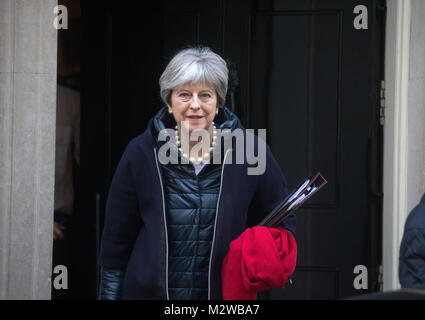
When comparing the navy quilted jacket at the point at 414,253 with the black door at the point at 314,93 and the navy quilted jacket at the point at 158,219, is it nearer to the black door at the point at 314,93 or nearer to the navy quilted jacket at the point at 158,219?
the navy quilted jacket at the point at 158,219

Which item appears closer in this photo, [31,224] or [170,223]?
[170,223]

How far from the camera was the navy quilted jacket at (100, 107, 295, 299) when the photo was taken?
2561mm

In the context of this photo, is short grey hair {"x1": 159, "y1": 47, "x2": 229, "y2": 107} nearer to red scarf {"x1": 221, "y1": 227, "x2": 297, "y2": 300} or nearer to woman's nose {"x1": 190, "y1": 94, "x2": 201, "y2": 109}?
woman's nose {"x1": 190, "y1": 94, "x2": 201, "y2": 109}

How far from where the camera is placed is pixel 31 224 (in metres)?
4.12

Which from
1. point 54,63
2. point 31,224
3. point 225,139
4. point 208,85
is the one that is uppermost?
point 54,63

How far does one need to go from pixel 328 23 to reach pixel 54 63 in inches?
75.8

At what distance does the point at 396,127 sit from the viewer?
4.25 m

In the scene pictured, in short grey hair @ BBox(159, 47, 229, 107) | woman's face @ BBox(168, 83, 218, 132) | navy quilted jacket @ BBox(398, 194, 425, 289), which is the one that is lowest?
navy quilted jacket @ BBox(398, 194, 425, 289)

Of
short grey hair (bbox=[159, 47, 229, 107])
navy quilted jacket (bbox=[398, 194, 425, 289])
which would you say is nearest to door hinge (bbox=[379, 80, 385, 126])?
navy quilted jacket (bbox=[398, 194, 425, 289])

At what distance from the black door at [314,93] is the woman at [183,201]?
167 cm

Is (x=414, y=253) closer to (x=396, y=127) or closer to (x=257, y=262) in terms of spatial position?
(x=257, y=262)
